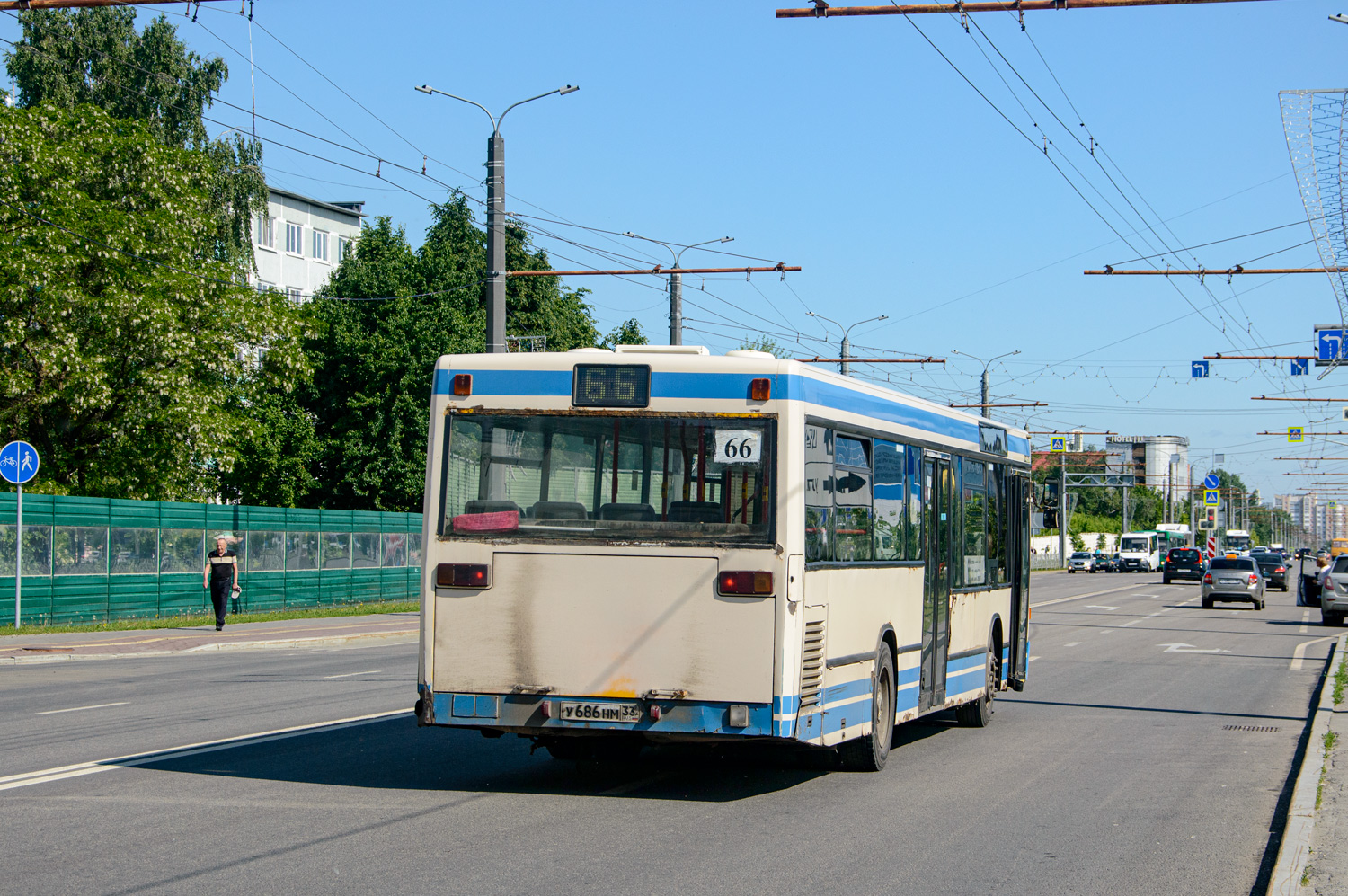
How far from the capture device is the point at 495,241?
2348cm

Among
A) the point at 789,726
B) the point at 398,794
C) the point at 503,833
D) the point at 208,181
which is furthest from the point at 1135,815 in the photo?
the point at 208,181

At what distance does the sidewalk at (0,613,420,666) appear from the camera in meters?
20.2

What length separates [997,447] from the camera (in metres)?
14.3

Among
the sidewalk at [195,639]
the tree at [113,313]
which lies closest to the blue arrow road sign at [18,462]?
the sidewalk at [195,639]

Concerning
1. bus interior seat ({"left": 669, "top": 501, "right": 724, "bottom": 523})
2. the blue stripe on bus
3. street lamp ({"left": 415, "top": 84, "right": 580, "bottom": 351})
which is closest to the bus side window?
the blue stripe on bus

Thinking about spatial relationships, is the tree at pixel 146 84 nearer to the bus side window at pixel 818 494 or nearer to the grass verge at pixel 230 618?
the grass verge at pixel 230 618

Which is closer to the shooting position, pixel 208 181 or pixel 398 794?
pixel 398 794

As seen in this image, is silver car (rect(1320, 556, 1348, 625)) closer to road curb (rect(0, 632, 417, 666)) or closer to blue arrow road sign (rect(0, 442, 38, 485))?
road curb (rect(0, 632, 417, 666))

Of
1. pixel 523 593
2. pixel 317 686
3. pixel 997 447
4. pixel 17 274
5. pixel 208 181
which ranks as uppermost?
pixel 208 181

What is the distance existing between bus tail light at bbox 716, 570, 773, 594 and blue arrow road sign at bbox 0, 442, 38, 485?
55.8 ft

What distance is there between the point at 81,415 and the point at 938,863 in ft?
107

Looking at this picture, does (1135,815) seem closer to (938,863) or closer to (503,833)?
(938,863)

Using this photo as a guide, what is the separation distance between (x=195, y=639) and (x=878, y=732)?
1595 centimetres

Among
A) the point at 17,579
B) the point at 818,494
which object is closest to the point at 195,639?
the point at 17,579
